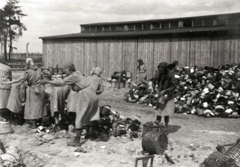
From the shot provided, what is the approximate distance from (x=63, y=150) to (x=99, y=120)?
129 centimetres

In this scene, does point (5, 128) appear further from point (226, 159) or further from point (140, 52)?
point (140, 52)

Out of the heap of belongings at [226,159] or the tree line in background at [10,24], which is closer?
the heap of belongings at [226,159]

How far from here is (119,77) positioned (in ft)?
66.1

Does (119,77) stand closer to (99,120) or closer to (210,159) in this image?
(99,120)

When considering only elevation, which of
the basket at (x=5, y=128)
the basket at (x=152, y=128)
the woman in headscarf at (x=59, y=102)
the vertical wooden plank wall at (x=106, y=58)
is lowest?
the basket at (x=5, y=128)

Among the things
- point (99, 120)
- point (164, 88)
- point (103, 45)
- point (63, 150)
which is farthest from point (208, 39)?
point (63, 150)

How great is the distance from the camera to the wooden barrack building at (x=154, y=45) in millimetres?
17922

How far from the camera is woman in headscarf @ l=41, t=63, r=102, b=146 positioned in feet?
24.2

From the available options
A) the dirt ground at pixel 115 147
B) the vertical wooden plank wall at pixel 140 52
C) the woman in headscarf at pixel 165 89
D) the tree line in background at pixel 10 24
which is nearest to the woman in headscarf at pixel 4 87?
the dirt ground at pixel 115 147

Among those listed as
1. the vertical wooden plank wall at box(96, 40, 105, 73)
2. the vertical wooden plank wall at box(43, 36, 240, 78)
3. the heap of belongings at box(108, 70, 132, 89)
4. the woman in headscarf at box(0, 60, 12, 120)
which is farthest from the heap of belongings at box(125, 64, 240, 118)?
the vertical wooden plank wall at box(96, 40, 105, 73)

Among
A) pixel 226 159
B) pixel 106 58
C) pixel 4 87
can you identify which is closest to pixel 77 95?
pixel 4 87

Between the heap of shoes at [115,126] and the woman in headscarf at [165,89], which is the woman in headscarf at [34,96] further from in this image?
the woman in headscarf at [165,89]

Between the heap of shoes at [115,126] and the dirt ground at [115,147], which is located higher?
the heap of shoes at [115,126]

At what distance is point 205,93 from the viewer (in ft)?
42.1
